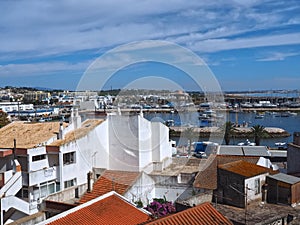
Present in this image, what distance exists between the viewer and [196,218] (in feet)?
18.9

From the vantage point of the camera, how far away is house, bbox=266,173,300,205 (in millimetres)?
7867

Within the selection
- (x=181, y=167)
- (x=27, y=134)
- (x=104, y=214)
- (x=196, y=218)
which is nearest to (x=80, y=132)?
(x=27, y=134)

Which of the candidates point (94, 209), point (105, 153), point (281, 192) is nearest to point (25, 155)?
point (105, 153)

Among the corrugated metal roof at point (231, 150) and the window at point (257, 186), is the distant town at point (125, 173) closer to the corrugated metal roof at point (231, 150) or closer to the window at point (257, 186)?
the window at point (257, 186)

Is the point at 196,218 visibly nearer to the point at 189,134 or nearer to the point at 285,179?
the point at 285,179

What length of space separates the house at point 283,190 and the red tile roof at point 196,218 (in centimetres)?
263

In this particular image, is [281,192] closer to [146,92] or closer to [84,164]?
[146,92]

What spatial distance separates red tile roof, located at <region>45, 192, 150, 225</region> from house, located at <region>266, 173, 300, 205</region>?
2709 mm

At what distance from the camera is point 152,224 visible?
5.39 m

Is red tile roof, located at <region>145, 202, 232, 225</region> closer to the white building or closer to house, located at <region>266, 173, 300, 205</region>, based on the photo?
house, located at <region>266, 173, 300, 205</region>

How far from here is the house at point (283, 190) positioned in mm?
7867

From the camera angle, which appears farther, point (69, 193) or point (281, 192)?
point (69, 193)

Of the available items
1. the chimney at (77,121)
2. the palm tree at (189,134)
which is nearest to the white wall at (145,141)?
the palm tree at (189,134)

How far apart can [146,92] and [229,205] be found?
3737mm
